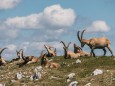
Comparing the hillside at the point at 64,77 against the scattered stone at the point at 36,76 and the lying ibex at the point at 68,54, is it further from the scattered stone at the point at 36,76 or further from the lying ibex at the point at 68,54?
the lying ibex at the point at 68,54

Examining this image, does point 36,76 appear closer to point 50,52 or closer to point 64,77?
point 64,77

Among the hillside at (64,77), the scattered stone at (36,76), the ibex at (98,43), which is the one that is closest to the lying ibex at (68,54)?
the ibex at (98,43)

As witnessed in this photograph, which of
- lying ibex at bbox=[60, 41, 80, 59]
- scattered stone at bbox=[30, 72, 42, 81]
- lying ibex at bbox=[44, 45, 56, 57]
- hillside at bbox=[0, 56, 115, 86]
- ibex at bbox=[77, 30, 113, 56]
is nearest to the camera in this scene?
hillside at bbox=[0, 56, 115, 86]

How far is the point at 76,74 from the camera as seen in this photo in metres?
32.0

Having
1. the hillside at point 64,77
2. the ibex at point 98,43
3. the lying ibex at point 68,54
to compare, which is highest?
the ibex at point 98,43

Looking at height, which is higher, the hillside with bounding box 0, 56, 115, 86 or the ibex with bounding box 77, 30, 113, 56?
the ibex with bounding box 77, 30, 113, 56

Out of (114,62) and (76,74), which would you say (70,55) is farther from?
(76,74)

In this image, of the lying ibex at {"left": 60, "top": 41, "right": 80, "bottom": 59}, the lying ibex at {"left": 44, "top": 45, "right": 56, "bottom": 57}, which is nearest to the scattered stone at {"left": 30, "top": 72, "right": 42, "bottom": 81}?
the lying ibex at {"left": 60, "top": 41, "right": 80, "bottom": 59}

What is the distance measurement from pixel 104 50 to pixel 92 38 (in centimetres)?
199

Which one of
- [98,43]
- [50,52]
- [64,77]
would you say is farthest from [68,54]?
[64,77]

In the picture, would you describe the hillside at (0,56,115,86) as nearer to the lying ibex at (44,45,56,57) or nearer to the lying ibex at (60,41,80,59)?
the lying ibex at (60,41,80,59)

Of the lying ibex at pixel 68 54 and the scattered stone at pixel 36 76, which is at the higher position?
the lying ibex at pixel 68 54

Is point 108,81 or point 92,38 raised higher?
point 92,38

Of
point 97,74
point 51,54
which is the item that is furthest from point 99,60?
point 51,54
